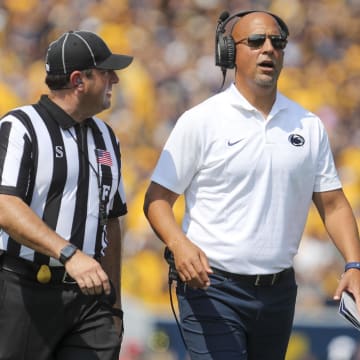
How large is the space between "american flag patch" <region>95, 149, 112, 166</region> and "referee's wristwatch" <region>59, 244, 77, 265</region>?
0.56 metres

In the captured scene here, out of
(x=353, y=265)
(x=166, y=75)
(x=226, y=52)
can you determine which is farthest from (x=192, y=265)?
(x=166, y=75)

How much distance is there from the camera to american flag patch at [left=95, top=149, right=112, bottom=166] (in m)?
4.22

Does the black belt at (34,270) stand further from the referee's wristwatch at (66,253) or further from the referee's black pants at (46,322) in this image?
the referee's wristwatch at (66,253)

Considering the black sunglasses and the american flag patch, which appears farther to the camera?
the black sunglasses

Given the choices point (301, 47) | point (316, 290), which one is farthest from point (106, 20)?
point (316, 290)

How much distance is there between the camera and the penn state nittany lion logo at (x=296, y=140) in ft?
14.6

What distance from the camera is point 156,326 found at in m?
7.16

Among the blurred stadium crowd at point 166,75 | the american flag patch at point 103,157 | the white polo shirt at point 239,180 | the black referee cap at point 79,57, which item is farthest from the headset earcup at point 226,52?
the blurred stadium crowd at point 166,75

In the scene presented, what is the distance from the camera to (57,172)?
4.03 m

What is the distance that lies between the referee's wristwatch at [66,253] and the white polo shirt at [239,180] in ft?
2.56

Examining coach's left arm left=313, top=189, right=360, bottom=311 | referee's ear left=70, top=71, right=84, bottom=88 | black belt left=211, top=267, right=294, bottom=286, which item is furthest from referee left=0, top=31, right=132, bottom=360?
coach's left arm left=313, top=189, right=360, bottom=311

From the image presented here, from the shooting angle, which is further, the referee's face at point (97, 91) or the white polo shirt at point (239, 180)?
the white polo shirt at point (239, 180)

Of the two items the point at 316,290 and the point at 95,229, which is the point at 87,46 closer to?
the point at 95,229

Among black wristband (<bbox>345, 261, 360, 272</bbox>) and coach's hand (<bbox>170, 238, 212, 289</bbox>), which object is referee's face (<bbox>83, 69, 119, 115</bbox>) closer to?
coach's hand (<bbox>170, 238, 212, 289</bbox>)
